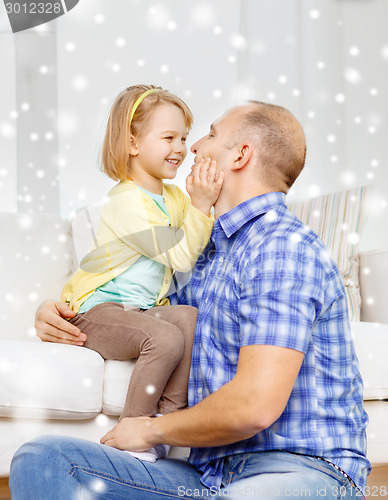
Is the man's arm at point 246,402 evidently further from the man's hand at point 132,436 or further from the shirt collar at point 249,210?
the shirt collar at point 249,210

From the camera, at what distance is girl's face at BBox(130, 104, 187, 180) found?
1539mm

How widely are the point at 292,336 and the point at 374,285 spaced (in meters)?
1.16

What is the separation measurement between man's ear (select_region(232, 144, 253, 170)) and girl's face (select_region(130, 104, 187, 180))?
443mm

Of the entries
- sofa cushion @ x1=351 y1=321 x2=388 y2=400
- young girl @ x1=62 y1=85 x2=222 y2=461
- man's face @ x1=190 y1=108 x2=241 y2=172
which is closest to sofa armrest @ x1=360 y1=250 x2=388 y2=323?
sofa cushion @ x1=351 y1=321 x2=388 y2=400

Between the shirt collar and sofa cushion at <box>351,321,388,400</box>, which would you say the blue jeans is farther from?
sofa cushion at <box>351,321,388,400</box>

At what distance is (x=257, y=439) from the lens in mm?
931

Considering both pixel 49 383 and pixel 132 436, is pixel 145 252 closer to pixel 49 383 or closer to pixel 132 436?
pixel 49 383

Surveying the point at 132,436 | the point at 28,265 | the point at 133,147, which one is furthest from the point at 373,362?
the point at 28,265

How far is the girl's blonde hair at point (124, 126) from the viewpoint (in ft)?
5.09

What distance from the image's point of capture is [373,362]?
149 centimetres

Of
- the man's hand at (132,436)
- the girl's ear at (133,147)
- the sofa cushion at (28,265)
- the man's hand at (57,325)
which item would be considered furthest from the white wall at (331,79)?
the man's hand at (132,436)

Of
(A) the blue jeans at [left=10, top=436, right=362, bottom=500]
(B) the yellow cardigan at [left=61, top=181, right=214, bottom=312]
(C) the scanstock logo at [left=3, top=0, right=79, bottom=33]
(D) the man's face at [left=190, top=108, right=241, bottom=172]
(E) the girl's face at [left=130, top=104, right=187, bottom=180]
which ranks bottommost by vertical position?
(A) the blue jeans at [left=10, top=436, right=362, bottom=500]

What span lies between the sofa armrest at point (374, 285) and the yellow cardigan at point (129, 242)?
75 cm

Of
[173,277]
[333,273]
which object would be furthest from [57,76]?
[333,273]
